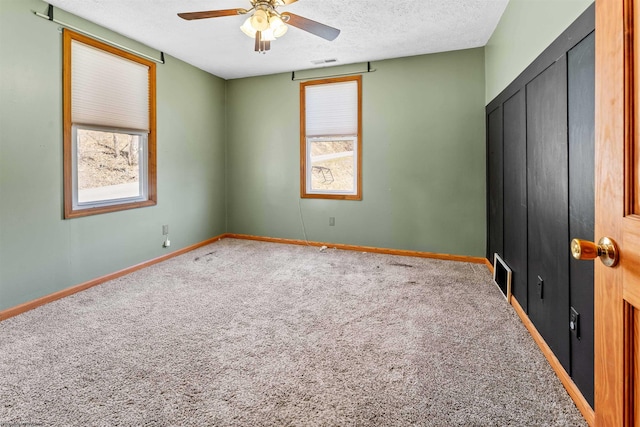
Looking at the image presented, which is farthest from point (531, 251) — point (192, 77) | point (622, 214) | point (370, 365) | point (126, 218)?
point (192, 77)

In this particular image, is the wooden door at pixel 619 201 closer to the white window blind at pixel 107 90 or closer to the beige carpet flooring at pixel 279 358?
the beige carpet flooring at pixel 279 358

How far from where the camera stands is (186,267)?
389cm

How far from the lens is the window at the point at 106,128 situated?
3.09m

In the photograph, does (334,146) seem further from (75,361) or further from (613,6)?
(613,6)

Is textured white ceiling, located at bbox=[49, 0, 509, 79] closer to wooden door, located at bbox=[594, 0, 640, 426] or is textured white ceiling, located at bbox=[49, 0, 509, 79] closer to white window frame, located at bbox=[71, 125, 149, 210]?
white window frame, located at bbox=[71, 125, 149, 210]

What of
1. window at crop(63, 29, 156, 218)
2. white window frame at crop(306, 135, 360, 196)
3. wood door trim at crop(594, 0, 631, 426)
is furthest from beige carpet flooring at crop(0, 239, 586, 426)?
white window frame at crop(306, 135, 360, 196)

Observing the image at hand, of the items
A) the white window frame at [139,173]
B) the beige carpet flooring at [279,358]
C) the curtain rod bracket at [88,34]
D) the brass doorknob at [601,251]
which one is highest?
the curtain rod bracket at [88,34]

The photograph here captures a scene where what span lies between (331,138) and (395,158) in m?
0.97

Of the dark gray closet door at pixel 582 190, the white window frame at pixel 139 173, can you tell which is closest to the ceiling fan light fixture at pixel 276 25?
the dark gray closet door at pixel 582 190

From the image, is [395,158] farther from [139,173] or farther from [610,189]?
[610,189]

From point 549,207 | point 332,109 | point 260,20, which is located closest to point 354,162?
point 332,109

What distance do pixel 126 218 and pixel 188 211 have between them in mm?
997

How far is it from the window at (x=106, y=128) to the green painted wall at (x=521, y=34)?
3754mm

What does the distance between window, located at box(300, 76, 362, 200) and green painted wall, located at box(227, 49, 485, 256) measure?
0.11 meters
